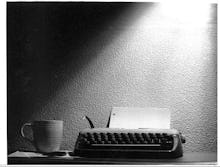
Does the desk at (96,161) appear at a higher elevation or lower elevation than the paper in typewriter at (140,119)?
lower

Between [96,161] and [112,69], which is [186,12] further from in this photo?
A: [96,161]

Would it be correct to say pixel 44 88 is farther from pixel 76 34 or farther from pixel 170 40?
pixel 170 40

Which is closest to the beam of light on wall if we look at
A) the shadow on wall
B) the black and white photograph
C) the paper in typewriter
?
the black and white photograph

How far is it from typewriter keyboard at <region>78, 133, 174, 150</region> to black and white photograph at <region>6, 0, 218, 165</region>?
24 centimetres

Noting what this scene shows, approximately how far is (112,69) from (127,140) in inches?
14.1

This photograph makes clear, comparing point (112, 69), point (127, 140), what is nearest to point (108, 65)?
point (112, 69)

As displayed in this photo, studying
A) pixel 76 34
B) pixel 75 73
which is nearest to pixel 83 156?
pixel 75 73

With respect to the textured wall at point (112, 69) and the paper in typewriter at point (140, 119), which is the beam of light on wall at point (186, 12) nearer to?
the textured wall at point (112, 69)

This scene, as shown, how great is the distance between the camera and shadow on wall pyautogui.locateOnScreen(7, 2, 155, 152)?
4.52ft

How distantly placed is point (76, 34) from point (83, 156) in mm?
493

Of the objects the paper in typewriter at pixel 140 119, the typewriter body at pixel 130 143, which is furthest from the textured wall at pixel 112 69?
the typewriter body at pixel 130 143

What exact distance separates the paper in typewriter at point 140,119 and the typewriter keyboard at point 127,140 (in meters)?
0.10

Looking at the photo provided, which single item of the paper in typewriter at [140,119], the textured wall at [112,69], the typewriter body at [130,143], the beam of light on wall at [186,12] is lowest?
the typewriter body at [130,143]

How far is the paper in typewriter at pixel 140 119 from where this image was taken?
1183 millimetres
